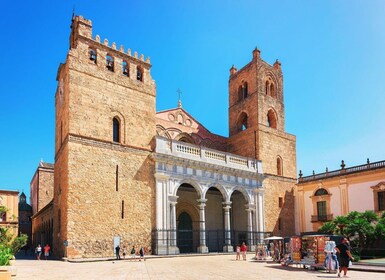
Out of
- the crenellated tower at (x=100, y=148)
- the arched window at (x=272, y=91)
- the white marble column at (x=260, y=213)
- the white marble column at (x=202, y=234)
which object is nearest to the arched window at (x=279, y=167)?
the white marble column at (x=260, y=213)

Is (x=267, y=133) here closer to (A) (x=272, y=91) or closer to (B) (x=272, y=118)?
(B) (x=272, y=118)

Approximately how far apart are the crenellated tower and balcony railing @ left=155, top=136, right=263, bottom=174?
114 cm

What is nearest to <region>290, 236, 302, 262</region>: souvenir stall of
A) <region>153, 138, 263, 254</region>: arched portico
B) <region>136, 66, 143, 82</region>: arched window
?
<region>153, 138, 263, 254</region>: arched portico

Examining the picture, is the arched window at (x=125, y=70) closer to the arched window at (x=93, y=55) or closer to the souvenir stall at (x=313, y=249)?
the arched window at (x=93, y=55)

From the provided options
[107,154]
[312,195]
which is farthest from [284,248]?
[312,195]

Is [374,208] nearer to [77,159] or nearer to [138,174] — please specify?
[138,174]

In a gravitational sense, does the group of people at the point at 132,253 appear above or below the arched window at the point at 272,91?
below

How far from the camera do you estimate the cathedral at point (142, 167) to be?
73.1ft

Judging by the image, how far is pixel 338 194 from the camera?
107ft

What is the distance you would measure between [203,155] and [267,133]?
7909 millimetres

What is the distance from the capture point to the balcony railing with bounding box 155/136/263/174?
26.4 m

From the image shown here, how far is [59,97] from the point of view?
26.7 metres

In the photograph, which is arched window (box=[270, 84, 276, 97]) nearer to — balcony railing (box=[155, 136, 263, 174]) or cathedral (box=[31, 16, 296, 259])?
cathedral (box=[31, 16, 296, 259])

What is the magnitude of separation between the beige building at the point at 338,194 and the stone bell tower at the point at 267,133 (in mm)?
1199
